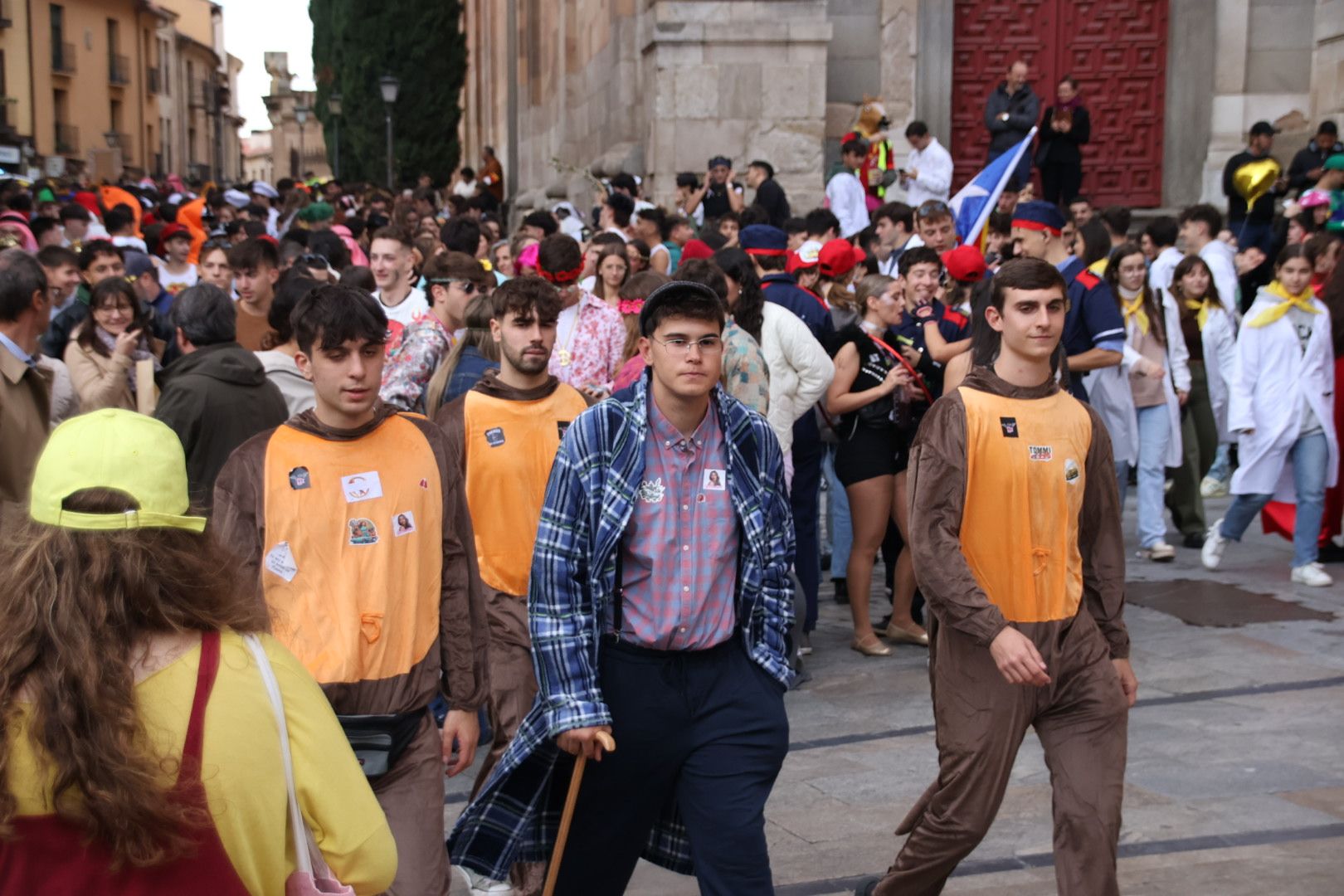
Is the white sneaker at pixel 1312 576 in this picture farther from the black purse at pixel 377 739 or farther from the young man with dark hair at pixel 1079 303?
the black purse at pixel 377 739

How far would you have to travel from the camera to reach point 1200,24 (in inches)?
734

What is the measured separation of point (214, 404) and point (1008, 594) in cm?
294

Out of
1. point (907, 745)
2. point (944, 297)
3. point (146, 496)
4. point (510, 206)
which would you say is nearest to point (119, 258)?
point (944, 297)

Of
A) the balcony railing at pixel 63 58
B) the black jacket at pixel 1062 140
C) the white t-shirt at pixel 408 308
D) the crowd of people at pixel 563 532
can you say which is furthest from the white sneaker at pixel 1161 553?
the balcony railing at pixel 63 58

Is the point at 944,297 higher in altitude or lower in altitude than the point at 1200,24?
lower

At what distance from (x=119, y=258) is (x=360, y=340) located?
6.14m

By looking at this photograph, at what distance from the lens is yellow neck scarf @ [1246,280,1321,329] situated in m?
9.30

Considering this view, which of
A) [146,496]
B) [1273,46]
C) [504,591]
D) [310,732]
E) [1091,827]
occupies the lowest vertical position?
[1091,827]

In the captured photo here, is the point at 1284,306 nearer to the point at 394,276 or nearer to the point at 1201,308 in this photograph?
the point at 1201,308

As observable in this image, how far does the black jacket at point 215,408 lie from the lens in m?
5.75

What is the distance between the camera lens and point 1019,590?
452 centimetres

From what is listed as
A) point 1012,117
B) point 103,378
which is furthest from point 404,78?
point 103,378

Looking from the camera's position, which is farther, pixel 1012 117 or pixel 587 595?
pixel 1012 117

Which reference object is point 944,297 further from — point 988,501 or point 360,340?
point 360,340
